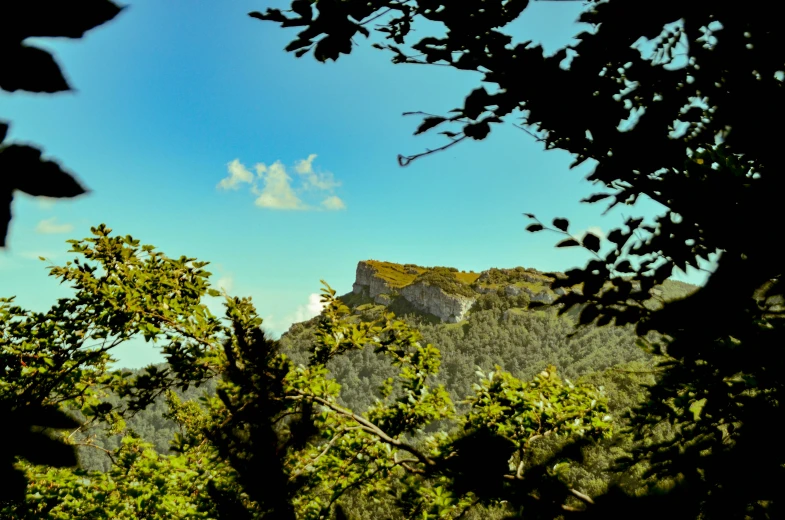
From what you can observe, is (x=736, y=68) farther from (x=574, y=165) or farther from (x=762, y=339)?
(x=762, y=339)

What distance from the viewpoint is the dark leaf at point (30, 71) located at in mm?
535

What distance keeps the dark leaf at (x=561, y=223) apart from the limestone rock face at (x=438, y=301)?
130m

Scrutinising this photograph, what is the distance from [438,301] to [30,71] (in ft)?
441

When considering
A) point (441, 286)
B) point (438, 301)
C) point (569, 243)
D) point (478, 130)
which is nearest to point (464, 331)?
point (438, 301)

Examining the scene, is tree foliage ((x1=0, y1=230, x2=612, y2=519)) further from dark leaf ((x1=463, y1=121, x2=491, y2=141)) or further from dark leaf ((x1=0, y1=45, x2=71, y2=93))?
dark leaf ((x1=0, y1=45, x2=71, y2=93))

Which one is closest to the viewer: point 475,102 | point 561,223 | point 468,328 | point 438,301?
point 475,102

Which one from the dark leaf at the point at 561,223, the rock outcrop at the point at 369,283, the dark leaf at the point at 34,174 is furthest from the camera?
the rock outcrop at the point at 369,283

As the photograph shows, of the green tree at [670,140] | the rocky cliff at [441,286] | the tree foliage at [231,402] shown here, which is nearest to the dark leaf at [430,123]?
the green tree at [670,140]

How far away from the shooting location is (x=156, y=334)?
530 cm

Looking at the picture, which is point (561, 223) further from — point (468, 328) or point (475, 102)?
point (468, 328)

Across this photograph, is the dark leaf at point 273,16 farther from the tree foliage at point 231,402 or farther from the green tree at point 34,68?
the tree foliage at point 231,402

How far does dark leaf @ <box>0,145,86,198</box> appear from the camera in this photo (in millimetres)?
522

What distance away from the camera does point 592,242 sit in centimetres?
185

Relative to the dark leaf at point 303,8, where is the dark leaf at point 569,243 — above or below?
below
